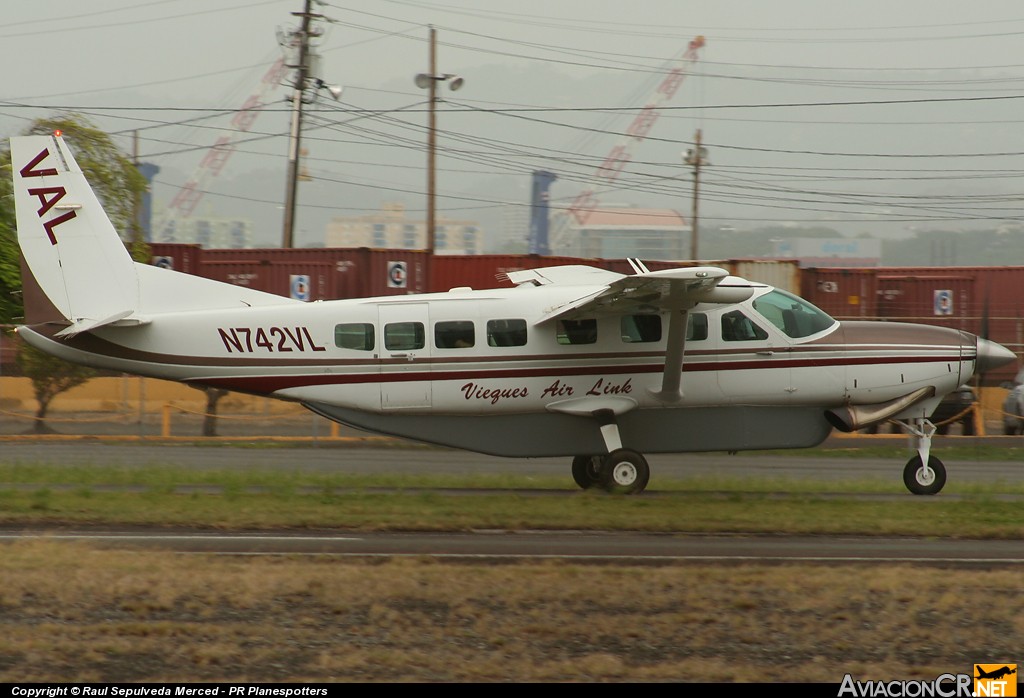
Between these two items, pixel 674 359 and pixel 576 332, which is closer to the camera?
pixel 674 359

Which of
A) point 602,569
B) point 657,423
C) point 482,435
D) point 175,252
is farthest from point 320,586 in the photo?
point 175,252

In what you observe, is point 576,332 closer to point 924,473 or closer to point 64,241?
point 924,473

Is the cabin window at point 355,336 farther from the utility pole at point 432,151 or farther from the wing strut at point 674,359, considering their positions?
the utility pole at point 432,151

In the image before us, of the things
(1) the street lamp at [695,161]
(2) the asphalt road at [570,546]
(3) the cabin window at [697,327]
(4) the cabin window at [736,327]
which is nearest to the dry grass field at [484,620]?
(2) the asphalt road at [570,546]

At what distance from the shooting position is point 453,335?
601 inches

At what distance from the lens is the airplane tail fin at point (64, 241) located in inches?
580

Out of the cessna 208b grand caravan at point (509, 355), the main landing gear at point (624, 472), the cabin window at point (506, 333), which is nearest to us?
the cessna 208b grand caravan at point (509, 355)

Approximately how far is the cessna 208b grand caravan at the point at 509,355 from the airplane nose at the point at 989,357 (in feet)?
0.10

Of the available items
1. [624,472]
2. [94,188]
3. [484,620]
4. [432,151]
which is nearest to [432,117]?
[432,151]

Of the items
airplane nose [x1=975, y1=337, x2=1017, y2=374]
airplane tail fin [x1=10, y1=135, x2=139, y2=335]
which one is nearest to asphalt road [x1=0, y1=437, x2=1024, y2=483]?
airplane nose [x1=975, y1=337, x2=1017, y2=374]

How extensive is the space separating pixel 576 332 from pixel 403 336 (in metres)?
2.41

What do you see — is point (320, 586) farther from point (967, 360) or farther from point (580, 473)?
point (967, 360)

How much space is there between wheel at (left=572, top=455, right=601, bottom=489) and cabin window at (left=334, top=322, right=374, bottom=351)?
141 inches

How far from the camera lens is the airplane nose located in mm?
15539
